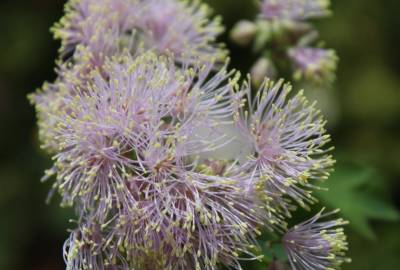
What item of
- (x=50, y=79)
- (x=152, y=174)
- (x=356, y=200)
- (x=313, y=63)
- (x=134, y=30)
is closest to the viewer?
(x=152, y=174)

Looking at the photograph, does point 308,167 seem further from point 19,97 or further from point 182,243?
point 19,97

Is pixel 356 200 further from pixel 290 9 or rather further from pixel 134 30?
pixel 134 30

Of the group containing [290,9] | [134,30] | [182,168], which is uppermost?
[290,9]

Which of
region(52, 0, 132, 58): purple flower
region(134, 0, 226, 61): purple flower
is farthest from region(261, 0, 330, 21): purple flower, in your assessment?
region(52, 0, 132, 58): purple flower

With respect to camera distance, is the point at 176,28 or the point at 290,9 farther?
the point at 290,9

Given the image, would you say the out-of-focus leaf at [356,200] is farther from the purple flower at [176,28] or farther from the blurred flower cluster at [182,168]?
the purple flower at [176,28]

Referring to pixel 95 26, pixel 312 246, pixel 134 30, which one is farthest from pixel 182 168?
pixel 95 26

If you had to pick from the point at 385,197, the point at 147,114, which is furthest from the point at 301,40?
the point at 147,114
